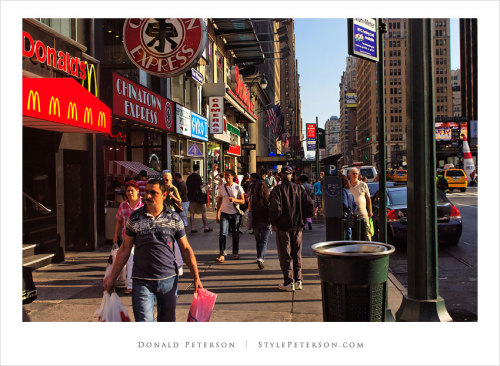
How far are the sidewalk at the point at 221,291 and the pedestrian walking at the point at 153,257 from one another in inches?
62.7

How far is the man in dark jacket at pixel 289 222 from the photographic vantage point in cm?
677

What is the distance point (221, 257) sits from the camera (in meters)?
8.87

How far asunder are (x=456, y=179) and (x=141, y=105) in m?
26.9

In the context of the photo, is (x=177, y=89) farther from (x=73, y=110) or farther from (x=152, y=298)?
(x=152, y=298)

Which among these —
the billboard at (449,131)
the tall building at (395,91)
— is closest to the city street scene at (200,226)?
the billboard at (449,131)

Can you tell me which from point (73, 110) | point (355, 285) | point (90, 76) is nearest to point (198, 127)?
point (90, 76)

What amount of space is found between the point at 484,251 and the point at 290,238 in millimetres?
3277

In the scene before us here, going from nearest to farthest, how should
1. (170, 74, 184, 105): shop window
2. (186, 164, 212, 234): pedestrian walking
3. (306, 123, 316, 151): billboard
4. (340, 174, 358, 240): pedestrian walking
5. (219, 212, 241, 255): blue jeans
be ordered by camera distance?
1. (340, 174, 358, 240): pedestrian walking
2. (219, 212, 241, 255): blue jeans
3. (186, 164, 212, 234): pedestrian walking
4. (170, 74, 184, 105): shop window
5. (306, 123, 316, 151): billboard

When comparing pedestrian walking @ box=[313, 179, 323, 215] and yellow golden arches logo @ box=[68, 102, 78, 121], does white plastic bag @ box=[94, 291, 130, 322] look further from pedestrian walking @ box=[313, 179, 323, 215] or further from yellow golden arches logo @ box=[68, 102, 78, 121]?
pedestrian walking @ box=[313, 179, 323, 215]

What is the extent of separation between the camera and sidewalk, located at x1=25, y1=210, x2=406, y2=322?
5629 mm

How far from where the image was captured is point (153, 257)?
3.88m

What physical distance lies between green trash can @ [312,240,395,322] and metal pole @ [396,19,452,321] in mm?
652

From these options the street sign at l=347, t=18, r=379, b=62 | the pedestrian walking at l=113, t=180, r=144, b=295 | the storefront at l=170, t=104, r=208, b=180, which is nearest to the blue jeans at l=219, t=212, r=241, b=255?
the pedestrian walking at l=113, t=180, r=144, b=295

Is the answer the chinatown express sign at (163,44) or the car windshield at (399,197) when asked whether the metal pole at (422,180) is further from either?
the chinatown express sign at (163,44)
